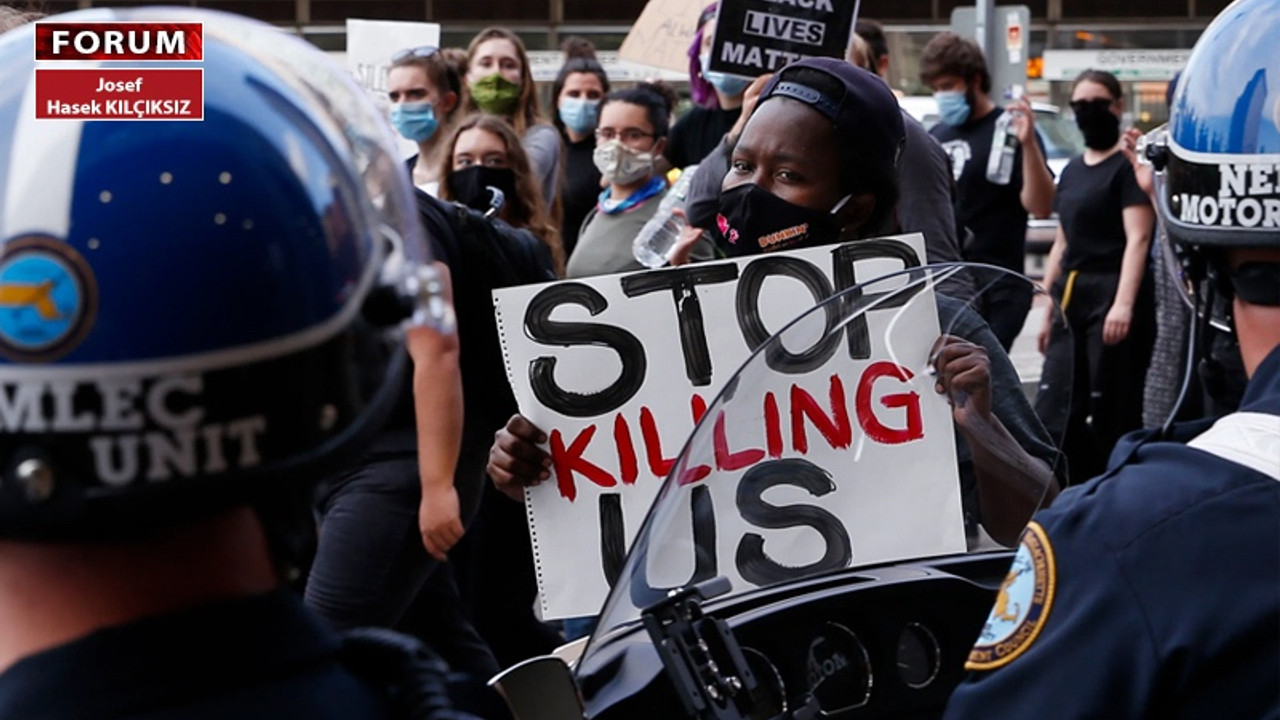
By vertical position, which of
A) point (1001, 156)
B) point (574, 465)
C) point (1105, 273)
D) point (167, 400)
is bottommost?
point (1105, 273)

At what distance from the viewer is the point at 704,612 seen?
2.14 meters

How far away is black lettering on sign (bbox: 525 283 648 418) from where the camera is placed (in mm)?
3242

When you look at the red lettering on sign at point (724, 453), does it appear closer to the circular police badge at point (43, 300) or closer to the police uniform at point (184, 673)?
the police uniform at point (184, 673)

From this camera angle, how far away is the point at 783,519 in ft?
7.42

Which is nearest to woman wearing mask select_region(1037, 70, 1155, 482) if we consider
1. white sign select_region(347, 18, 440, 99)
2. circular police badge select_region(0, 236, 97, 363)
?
white sign select_region(347, 18, 440, 99)

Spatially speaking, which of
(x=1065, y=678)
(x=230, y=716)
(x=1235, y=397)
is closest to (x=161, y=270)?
(x=230, y=716)

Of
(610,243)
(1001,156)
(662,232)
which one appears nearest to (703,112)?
(610,243)

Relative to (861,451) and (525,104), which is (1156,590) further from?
(525,104)

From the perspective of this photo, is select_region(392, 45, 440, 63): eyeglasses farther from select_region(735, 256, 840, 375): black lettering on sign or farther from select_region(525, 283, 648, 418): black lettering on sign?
select_region(735, 256, 840, 375): black lettering on sign

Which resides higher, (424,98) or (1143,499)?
(424,98)

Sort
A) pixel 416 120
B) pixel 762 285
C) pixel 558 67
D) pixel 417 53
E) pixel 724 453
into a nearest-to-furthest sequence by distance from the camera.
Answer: pixel 724 453 → pixel 762 285 → pixel 416 120 → pixel 417 53 → pixel 558 67

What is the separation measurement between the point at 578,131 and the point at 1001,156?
1.80 meters

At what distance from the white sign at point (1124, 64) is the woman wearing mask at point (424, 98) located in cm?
1662

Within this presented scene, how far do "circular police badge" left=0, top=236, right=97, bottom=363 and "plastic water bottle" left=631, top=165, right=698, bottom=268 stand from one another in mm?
4210
